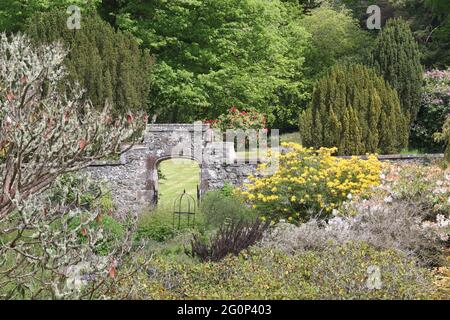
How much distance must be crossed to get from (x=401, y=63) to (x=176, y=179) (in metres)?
7.82

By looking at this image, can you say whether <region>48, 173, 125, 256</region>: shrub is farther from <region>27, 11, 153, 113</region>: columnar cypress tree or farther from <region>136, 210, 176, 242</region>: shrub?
<region>27, 11, 153, 113</region>: columnar cypress tree

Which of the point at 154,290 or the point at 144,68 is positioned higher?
the point at 144,68

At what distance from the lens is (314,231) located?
30.5ft

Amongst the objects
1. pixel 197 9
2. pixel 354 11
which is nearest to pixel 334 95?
pixel 197 9

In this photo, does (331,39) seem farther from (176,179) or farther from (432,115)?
(176,179)

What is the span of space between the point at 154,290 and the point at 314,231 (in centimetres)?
295

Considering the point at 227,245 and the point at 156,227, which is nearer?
the point at 227,245

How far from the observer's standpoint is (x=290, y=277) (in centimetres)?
739

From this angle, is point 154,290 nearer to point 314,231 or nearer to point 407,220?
point 314,231

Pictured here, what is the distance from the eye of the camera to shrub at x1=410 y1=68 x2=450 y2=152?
22141 millimetres

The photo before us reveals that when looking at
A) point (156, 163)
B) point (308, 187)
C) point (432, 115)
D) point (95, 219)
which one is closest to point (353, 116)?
point (432, 115)

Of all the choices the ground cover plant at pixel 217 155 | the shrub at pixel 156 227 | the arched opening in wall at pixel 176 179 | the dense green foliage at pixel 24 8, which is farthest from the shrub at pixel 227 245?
the dense green foliage at pixel 24 8

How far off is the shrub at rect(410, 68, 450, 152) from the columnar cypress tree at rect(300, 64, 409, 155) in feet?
7.61

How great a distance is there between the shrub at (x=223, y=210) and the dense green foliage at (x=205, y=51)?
8.52 m
